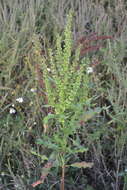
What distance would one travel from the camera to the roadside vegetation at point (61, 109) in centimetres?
159

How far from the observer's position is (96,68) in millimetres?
2330

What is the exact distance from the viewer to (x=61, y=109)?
1.59 metres

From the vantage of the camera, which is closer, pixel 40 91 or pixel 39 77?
pixel 39 77

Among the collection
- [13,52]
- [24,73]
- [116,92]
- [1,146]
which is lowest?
[1,146]

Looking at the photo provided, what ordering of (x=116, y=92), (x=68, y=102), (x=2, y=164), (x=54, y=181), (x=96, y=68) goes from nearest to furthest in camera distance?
(x=68, y=102), (x=54, y=181), (x=2, y=164), (x=116, y=92), (x=96, y=68)

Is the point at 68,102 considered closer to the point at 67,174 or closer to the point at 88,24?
the point at 67,174

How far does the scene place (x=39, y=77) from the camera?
1.90 meters

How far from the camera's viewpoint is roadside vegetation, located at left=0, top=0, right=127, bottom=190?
1595mm

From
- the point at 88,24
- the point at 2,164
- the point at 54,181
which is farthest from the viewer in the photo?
the point at 88,24

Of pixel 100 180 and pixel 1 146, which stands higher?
pixel 1 146

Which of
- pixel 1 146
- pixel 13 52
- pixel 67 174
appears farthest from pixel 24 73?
pixel 67 174

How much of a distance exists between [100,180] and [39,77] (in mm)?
638

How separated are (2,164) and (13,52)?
2.24 ft

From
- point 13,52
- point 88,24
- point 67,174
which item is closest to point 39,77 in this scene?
point 13,52
